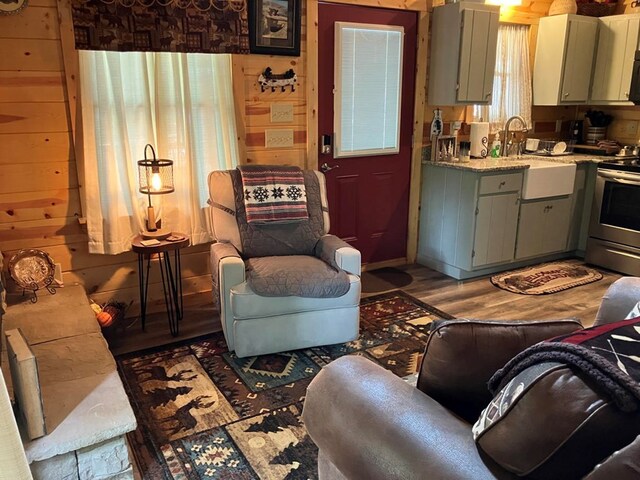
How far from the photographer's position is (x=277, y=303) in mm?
2822

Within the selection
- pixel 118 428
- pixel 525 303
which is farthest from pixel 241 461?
pixel 525 303

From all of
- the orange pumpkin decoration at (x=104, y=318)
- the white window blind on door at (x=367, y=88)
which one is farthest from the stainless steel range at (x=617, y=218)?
the orange pumpkin decoration at (x=104, y=318)

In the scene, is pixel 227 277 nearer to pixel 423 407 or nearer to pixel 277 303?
pixel 277 303

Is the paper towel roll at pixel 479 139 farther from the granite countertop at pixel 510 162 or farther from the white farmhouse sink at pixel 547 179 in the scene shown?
the white farmhouse sink at pixel 547 179

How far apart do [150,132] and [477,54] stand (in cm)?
255

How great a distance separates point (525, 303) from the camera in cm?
373

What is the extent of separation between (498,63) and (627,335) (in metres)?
4.09

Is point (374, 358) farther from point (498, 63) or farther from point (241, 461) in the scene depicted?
point (498, 63)

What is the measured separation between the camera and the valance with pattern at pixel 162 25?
2.91 meters

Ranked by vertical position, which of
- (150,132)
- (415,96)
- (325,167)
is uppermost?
(415,96)

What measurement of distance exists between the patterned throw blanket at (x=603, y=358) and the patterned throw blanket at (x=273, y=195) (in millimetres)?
2229

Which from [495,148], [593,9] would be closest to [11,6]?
[495,148]

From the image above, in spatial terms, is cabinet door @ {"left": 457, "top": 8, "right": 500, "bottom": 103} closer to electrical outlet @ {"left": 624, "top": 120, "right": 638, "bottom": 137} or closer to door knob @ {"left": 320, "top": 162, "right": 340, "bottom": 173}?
door knob @ {"left": 320, "top": 162, "right": 340, "bottom": 173}

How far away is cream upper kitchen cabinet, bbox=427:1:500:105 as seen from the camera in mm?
3984
